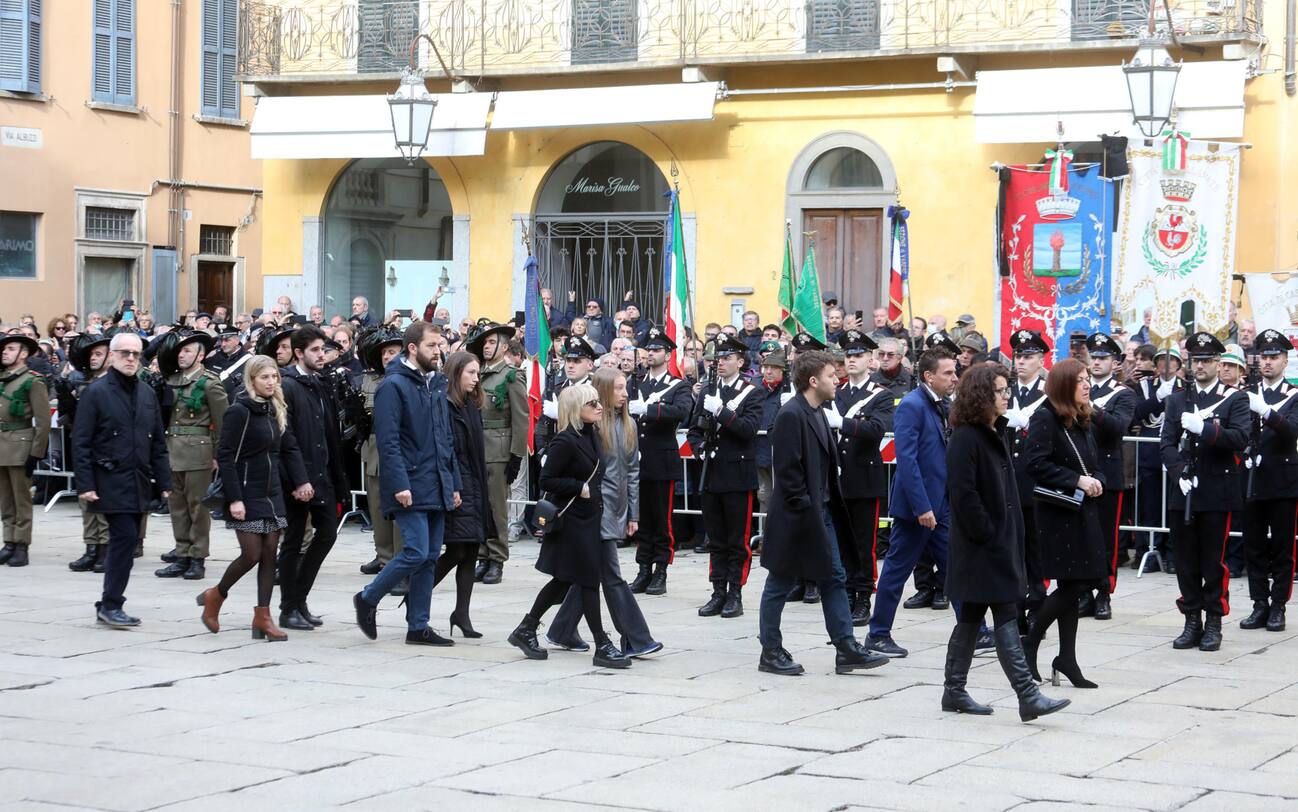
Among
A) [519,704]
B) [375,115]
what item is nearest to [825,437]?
[519,704]

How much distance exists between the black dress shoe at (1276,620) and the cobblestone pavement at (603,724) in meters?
0.09

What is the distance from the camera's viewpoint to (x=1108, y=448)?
11.8 meters

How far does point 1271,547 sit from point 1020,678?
154 inches

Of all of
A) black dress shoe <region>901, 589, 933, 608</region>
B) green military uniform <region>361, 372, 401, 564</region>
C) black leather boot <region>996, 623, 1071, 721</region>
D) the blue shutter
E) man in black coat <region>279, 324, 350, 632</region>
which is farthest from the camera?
the blue shutter

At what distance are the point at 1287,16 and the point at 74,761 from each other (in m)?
17.0

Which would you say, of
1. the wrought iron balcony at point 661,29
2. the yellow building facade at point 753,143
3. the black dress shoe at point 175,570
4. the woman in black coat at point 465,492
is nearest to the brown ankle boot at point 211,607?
Result: the woman in black coat at point 465,492

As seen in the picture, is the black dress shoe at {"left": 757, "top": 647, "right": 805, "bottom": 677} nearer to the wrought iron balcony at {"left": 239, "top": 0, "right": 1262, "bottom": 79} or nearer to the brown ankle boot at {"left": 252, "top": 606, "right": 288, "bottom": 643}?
the brown ankle boot at {"left": 252, "top": 606, "right": 288, "bottom": 643}

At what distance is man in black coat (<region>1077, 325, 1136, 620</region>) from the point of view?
11.8m

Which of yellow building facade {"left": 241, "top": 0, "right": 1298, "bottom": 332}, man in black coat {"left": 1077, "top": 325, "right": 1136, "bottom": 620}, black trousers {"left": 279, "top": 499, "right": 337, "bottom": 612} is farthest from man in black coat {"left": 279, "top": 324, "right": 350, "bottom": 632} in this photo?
yellow building facade {"left": 241, "top": 0, "right": 1298, "bottom": 332}

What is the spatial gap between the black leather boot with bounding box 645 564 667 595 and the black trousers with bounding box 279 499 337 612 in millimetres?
2899

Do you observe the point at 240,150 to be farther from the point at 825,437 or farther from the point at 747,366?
the point at 825,437

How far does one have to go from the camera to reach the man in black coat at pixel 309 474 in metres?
11.1

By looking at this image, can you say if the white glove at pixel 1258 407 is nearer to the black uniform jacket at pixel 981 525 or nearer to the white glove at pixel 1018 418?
the white glove at pixel 1018 418

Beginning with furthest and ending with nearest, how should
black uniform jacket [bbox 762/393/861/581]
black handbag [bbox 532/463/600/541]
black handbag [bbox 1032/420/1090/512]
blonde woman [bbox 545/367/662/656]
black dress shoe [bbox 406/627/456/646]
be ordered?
black dress shoe [bbox 406/627/456/646] < blonde woman [bbox 545/367/662/656] < black handbag [bbox 532/463/600/541] < black uniform jacket [bbox 762/393/861/581] < black handbag [bbox 1032/420/1090/512]
